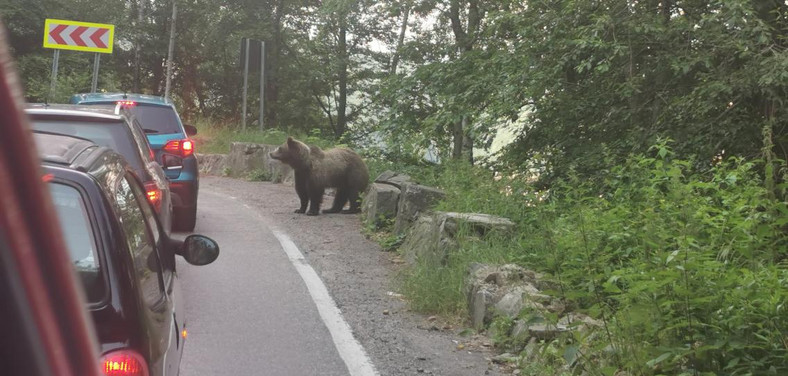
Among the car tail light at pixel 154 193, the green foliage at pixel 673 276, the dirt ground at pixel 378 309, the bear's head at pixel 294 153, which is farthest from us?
the bear's head at pixel 294 153

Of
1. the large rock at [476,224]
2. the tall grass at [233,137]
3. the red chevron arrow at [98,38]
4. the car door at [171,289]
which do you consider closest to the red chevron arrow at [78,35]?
the red chevron arrow at [98,38]

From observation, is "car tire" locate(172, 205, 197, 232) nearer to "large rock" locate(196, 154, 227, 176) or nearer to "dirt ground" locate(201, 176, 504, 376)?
"dirt ground" locate(201, 176, 504, 376)

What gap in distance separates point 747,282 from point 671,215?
109cm

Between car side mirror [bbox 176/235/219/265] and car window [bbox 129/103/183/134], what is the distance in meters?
7.59

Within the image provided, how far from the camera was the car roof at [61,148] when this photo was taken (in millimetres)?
3059

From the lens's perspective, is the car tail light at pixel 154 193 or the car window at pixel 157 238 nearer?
the car window at pixel 157 238

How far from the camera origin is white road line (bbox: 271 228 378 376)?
621 cm

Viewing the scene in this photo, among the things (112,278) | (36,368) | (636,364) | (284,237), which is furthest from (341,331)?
(36,368)

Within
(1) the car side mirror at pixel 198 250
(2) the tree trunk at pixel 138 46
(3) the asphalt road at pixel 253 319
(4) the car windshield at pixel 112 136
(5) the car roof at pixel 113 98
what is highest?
(2) the tree trunk at pixel 138 46

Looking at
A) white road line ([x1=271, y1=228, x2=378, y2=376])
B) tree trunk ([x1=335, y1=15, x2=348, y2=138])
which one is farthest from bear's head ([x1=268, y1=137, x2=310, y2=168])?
tree trunk ([x1=335, y1=15, x2=348, y2=138])

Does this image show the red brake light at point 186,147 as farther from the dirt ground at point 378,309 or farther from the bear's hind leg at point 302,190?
the bear's hind leg at point 302,190

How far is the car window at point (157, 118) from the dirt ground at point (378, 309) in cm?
239

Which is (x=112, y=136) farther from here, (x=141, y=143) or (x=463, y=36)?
(x=463, y=36)

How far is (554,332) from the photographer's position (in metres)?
6.31
